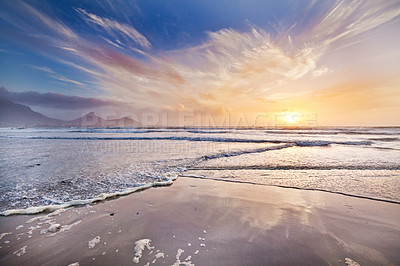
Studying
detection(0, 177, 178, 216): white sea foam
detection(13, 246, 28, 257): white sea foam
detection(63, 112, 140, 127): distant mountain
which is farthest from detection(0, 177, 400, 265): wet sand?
detection(63, 112, 140, 127): distant mountain

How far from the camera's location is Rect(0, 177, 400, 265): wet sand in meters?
2.06

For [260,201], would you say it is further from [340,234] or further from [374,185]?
[374,185]

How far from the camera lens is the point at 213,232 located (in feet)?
8.41

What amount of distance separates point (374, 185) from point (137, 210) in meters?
6.64

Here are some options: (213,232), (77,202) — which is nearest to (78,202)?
(77,202)

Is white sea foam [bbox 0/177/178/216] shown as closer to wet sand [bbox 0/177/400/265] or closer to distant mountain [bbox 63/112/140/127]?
wet sand [bbox 0/177/400/265]

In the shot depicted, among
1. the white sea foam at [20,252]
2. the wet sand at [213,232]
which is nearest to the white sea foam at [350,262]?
the wet sand at [213,232]

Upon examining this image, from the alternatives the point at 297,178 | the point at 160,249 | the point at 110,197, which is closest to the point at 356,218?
the point at 297,178

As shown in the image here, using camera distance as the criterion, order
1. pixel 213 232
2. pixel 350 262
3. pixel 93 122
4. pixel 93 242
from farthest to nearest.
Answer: pixel 93 122, pixel 213 232, pixel 93 242, pixel 350 262

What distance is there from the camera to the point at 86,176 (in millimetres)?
5301

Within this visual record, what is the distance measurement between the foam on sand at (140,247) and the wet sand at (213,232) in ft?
0.12

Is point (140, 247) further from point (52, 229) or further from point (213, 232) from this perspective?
point (52, 229)

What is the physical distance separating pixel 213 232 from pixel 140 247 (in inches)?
44.4

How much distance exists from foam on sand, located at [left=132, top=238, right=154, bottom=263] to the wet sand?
0.04 metres
